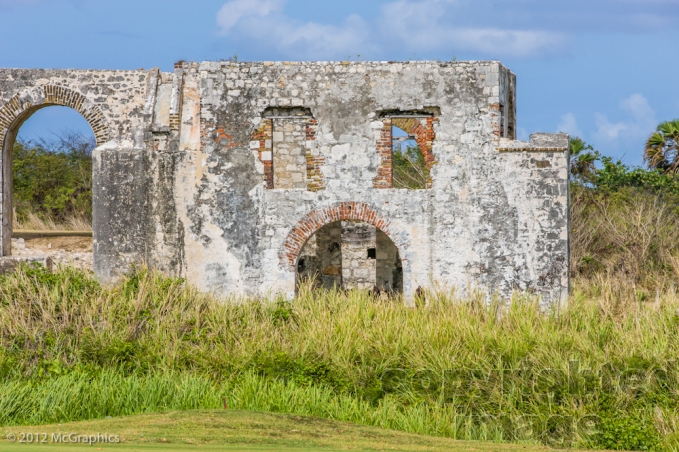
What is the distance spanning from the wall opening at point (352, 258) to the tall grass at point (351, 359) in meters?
4.10

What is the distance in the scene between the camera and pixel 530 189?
1559cm

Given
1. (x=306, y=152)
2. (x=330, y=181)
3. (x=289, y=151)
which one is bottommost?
Answer: (x=330, y=181)

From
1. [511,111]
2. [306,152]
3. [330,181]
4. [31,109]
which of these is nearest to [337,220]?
[330,181]

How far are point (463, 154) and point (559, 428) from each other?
5009mm

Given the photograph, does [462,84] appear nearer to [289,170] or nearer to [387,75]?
[387,75]

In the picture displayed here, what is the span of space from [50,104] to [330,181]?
473cm

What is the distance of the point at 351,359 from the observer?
1334cm

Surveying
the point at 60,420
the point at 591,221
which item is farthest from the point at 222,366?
the point at 591,221

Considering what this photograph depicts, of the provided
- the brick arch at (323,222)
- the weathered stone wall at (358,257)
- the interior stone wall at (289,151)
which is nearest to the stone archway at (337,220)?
the brick arch at (323,222)

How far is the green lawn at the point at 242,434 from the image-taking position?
9664mm

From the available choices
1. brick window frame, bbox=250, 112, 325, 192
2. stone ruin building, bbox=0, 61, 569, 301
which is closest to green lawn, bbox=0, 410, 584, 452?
stone ruin building, bbox=0, 61, 569, 301

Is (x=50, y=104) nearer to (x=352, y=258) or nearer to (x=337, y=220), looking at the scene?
(x=337, y=220)

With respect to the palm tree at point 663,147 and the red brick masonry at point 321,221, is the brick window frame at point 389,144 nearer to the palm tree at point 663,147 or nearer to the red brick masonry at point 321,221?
the red brick masonry at point 321,221

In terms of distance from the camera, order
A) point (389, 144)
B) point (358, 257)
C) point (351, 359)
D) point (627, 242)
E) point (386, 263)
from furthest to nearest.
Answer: point (627, 242)
point (358, 257)
point (386, 263)
point (389, 144)
point (351, 359)
